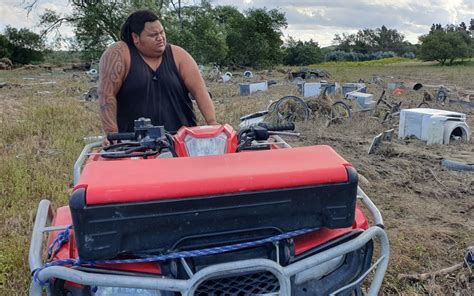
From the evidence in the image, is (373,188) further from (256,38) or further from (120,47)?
(256,38)

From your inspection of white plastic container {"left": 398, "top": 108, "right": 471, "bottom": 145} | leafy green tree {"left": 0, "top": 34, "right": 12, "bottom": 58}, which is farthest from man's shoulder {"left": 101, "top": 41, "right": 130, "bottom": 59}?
leafy green tree {"left": 0, "top": 34, "right": 12, "bottom": 58}

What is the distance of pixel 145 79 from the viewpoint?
10.3 feet

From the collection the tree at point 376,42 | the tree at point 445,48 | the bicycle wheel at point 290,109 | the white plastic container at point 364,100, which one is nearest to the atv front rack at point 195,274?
the bicycle wheel at point 290,109

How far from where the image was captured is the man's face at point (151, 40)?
310 centimetres

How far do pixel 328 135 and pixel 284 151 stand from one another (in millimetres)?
7016

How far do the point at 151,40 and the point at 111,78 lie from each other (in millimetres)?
374

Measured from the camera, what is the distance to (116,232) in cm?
152

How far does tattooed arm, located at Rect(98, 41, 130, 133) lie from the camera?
3.07 metres

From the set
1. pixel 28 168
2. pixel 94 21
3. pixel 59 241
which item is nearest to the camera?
pixel 59 241

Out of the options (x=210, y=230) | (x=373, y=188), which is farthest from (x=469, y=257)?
(x=210, y=230)

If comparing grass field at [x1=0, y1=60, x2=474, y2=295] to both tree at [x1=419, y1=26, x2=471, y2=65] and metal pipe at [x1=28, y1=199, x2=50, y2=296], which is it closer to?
metal pipe at [x1=28, y1=199, x2=50, y2=296]

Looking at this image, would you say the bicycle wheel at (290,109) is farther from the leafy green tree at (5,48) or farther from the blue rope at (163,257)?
the leafy green tree at (5,48)

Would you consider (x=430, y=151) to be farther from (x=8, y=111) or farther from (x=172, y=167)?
(x=8, y=111)

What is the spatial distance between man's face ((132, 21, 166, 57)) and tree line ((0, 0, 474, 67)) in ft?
66.5
